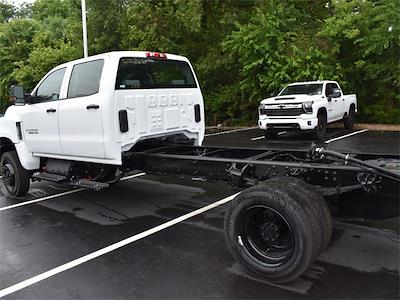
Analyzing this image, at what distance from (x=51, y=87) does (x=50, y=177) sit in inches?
55.7

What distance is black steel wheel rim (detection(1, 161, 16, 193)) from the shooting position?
287 inches

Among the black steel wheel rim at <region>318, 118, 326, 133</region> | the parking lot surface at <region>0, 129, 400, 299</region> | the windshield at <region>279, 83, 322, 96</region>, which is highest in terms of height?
the windshield at <region>279, 83, 322, 96</region>

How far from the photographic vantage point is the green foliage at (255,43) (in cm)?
1551

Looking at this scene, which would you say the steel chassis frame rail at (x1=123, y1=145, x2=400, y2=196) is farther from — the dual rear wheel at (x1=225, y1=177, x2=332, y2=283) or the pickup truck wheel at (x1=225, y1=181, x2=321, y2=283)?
the pickup truck wheel at (x1=225, y1=181, x2=321, y2=283)

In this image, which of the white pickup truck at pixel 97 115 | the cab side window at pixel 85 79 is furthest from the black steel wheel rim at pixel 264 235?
the cab side window at pixel 85 79

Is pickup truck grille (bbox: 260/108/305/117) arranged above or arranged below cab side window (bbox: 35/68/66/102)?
below

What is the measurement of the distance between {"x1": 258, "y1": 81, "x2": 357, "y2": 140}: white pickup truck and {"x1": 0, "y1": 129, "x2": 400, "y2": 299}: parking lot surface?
6.56 m

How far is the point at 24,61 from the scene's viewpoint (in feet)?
83.5

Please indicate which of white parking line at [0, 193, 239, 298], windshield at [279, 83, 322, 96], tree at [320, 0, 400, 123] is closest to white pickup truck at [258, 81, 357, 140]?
windshield at [279, 83, 322, 96]

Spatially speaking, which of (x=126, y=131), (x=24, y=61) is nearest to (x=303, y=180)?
(x=126, y=131)

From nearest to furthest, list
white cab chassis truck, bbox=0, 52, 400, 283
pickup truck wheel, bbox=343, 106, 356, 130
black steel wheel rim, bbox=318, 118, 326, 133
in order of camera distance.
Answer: white cab chassis truck, bbox=0, 52, 400, 283
black steel wheel rim, bbox=318, 118, 326, 133
pickup truck wheel, bbox=343, 106, 356, 130

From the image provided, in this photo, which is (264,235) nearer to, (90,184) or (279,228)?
(279,228)

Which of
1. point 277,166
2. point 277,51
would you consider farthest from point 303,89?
point 277,166

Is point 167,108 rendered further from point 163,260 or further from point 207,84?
point 207,84
